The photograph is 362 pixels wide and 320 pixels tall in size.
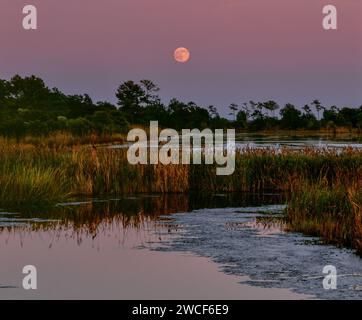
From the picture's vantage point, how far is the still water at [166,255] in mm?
10789

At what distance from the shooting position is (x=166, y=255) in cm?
1338

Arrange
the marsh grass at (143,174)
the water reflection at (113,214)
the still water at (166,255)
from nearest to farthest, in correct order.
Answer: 1. the still water at (166,255)
2. the water reflection at (113,214)
3. the marsh grass at (143,174)

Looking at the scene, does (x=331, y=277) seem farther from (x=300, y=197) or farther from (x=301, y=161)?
(x=301, y=161)

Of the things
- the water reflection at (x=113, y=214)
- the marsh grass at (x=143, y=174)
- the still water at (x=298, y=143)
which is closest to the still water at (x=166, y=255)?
the water reflection at (x=113, y=214)

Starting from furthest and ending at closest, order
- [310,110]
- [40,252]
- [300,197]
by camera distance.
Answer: [310,110], [300,197], [40,252]

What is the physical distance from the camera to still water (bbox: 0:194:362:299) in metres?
10.8

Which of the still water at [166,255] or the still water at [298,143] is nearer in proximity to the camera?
the still water at [166,255]

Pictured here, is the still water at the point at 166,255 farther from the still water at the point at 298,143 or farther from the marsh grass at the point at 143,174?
the still water at the point at 298,143

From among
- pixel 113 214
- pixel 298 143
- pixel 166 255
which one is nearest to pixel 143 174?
pixel 113 214

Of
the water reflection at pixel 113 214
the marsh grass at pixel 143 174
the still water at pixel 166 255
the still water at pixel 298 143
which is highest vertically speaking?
the still water at pixel 298 143

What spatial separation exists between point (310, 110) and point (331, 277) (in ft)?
335
